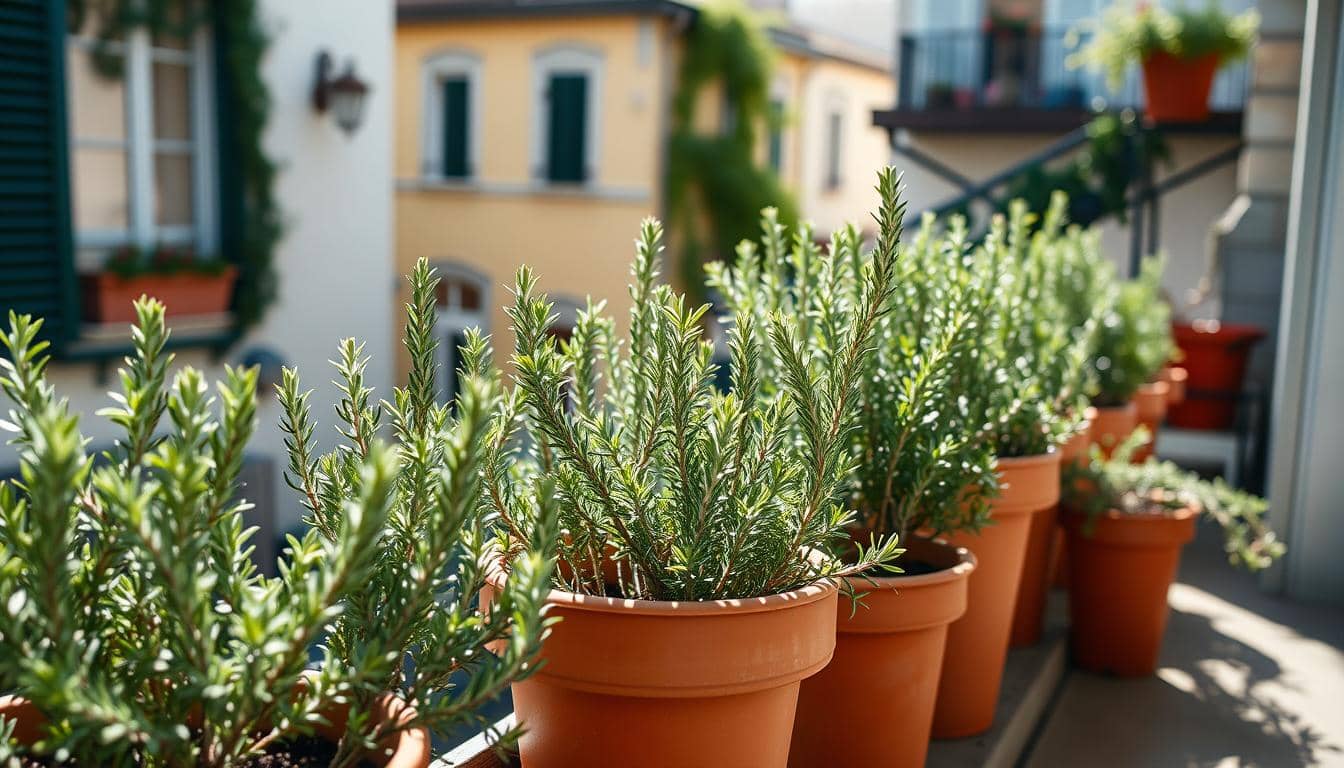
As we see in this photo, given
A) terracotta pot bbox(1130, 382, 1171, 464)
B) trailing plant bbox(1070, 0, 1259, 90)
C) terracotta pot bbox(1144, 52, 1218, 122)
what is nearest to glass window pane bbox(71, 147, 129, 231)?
terracotta pot bbox(1130, 382, 1171, 464)

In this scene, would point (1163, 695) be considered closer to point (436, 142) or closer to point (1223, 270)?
point (1223, 270)

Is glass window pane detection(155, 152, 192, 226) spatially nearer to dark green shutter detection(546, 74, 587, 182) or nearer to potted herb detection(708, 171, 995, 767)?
potted herb detection(708, 171, 995, 767)

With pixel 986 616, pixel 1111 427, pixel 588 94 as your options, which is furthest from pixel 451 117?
pixel 986 616

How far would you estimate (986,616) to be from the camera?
2.10m

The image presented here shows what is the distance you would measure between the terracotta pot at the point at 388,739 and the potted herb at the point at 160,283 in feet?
14.0

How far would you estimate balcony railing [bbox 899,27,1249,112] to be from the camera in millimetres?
9773

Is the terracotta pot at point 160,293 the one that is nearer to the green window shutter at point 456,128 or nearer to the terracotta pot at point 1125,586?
the terracotta pot at point 1125,586

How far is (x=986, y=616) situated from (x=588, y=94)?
429 inches

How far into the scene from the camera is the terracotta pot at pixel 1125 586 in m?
2.86

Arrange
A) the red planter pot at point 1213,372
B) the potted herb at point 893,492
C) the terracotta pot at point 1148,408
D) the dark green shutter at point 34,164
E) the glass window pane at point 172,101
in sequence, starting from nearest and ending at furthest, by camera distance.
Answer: the potted herb at point 893,492, the terracotta pot at point 1148,408, the dark green shutter at point 34,164, the red planter pot at point 1213,372, the glass window pane at point 172,101

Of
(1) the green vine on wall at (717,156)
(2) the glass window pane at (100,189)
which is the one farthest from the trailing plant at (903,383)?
(1) the green vine on wall at (717,156)

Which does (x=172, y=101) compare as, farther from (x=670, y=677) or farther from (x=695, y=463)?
(x=670, y=677)

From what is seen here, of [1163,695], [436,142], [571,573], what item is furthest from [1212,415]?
[436,142]

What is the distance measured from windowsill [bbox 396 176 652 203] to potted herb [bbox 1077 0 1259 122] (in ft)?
18.7
